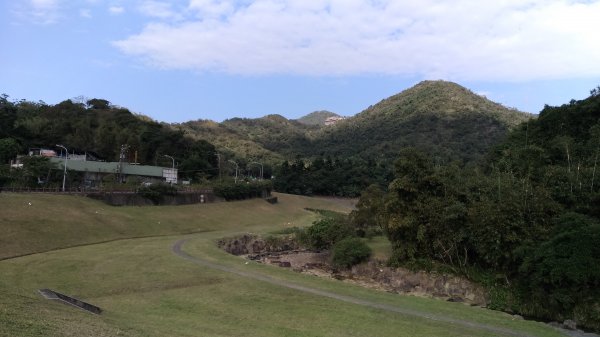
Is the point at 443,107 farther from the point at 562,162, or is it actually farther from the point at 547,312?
the point at 547,312

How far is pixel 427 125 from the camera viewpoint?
145750 millimetres

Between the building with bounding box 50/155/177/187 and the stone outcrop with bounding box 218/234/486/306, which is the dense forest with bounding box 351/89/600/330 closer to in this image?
the stone outcrop with bounding box 218/234/486/306

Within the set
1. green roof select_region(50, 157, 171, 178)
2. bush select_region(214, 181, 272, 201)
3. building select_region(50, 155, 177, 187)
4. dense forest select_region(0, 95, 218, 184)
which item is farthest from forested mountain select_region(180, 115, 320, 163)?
building select_region(50, 155, 177, 187)

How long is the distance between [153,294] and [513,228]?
20843 millimetres

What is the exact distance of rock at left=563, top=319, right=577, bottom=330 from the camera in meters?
23.5

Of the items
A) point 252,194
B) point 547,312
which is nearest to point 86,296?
point 547,312

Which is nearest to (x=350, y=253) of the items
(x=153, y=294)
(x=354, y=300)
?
(x=354, y=300)

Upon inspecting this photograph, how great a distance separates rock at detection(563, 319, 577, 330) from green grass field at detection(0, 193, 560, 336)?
286 cm

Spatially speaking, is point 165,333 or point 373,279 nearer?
point 165,333

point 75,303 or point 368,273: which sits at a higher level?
point 75,303

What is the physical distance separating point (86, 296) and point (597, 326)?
24827 millimetres

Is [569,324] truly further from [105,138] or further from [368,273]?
[105,138]

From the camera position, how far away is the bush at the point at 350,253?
122ft

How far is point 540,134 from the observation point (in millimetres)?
51719
